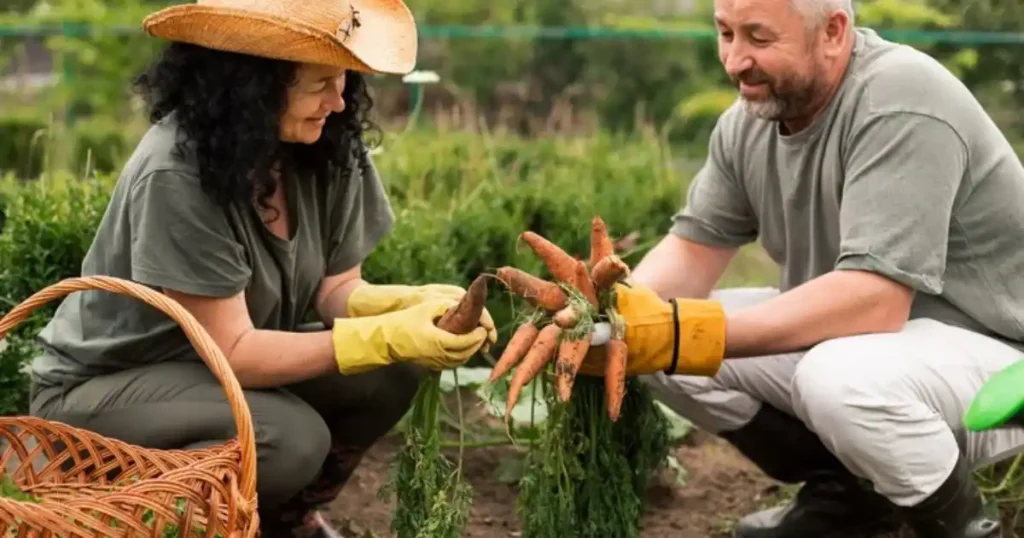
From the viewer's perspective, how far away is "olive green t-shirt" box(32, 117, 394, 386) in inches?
112

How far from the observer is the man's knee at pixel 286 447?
2.96 m

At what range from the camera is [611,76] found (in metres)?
9.47

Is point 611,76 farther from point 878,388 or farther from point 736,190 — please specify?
point 878,388

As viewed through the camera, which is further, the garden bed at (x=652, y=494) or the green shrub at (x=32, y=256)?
the garden bed at (x=652, y=494)

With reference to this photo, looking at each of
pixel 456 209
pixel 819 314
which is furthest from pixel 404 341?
pixel 456 209

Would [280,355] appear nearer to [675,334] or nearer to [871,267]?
[675,334]

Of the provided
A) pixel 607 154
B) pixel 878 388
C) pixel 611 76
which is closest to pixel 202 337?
pixel 878 388

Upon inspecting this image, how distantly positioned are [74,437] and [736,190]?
163 cm

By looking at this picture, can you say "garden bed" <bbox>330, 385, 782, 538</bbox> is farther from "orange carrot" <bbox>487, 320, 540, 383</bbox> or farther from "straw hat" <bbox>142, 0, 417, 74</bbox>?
"straw hat" <bbox>142, 0, 417, 74</bbox>

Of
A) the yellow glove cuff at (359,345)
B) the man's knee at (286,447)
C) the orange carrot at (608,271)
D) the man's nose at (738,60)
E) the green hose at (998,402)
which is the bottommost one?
the man's knee at (286,447)

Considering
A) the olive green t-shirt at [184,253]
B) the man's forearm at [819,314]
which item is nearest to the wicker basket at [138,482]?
the olive green t-shirt at [184,253]

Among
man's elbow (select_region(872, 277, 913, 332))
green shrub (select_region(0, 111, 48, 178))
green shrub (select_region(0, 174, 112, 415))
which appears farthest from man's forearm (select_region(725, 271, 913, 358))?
green shrub (select_region(0, 111, 48, 178))

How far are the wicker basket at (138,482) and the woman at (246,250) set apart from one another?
13 cm

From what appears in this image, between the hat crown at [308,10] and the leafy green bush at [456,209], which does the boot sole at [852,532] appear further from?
the hat crown at [308,10]
